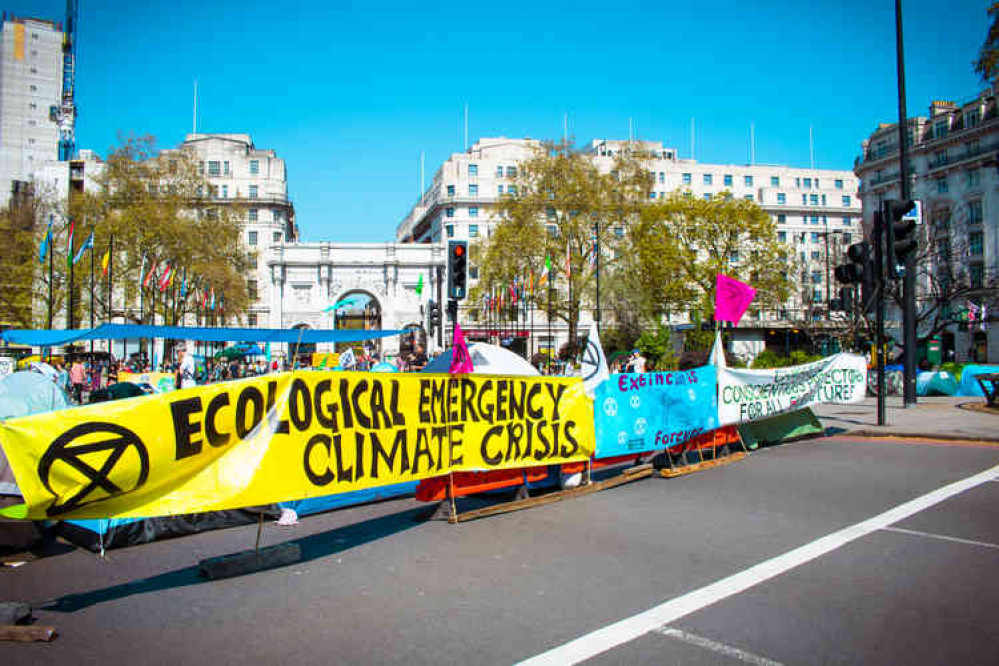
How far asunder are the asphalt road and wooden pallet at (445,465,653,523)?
0.43 ft

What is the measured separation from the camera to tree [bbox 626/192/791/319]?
4794 centimetres

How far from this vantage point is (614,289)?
164 feet

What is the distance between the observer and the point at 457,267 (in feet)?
42.4

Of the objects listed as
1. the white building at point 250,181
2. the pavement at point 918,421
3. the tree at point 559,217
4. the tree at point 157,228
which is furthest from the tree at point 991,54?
the white building at point 250,181

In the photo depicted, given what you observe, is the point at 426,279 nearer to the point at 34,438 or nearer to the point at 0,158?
the point at 34,438

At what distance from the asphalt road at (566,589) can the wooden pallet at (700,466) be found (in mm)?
1457

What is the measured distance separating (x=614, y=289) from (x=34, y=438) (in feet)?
154

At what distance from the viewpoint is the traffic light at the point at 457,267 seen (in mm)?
12430

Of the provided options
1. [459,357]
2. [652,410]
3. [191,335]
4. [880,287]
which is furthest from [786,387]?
[191,335]

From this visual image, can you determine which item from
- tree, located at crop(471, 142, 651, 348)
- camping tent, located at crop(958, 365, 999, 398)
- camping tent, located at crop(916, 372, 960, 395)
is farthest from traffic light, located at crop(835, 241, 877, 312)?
tree, located at crop(471, 142, 651, 348)

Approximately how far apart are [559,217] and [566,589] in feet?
151

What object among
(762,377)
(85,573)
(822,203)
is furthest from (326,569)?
(822,203)

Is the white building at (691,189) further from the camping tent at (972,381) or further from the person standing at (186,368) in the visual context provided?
the person standing at (186,368)

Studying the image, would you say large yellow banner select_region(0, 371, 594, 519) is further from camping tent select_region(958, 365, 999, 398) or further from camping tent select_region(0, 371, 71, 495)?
camping tent select_region(958, 365, 999, 398)
